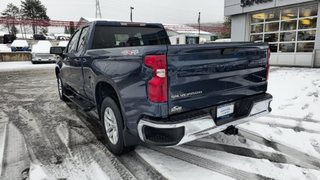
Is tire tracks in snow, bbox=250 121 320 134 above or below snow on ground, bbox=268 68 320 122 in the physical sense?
below

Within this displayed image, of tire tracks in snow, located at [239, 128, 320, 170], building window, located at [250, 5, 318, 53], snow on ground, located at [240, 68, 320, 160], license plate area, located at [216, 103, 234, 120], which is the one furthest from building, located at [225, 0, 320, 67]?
license plate area, located at [216, 103, 234, 120]

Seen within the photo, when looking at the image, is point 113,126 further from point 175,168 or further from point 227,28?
point 227,28

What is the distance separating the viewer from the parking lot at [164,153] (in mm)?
3049

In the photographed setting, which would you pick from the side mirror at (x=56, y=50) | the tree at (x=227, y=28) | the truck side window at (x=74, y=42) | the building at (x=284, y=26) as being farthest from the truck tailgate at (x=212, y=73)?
the tree at (x=227, y=28)

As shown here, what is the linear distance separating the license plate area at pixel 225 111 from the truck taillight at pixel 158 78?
31.9 inches

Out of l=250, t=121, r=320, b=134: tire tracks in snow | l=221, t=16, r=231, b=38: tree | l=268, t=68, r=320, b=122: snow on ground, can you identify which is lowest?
l=250, t=121, r=320, b=134: tire tracks in snow

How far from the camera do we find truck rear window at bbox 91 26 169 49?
4.46 meters

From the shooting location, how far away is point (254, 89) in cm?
353

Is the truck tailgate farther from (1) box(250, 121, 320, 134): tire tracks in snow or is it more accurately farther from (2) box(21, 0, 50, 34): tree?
(2) box(21, 0, 50, 34): tree

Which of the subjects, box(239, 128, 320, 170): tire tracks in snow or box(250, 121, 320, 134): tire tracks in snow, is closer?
box(239, 128, 320, 170): tire tracks in snow

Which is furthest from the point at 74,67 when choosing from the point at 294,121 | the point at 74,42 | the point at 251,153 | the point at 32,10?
the point at 32,10

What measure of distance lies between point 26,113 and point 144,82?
4532mm

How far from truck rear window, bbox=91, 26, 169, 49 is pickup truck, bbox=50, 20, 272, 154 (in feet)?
1.55

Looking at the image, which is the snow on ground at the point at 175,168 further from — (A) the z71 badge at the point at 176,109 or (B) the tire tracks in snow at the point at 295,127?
(B) the tire tracks in snow at the point at 295,127
